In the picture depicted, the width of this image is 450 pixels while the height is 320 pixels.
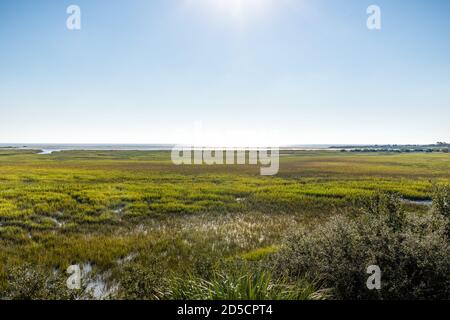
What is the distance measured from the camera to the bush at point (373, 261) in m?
5.50

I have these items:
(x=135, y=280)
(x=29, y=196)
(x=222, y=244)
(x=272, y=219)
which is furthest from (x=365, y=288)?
(x=29, y=196)

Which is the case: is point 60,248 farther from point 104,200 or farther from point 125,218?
point 104,200

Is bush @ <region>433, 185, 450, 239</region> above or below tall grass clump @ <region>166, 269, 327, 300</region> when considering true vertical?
above

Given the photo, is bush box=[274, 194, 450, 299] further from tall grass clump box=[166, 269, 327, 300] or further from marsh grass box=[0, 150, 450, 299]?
tall grass clump box=[166, 269, 327, 300]

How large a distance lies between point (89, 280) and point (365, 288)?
7925mm

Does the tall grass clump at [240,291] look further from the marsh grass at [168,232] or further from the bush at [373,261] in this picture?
the bush at [373,261]

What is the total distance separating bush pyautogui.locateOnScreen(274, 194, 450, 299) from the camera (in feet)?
18.0

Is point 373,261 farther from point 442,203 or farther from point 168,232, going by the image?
point 168,232

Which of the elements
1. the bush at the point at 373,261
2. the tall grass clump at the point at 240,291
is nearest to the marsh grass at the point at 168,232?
the tall grass clump at the point at 240,291

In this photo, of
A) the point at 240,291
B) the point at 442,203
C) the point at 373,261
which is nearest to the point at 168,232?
the point at 240,291

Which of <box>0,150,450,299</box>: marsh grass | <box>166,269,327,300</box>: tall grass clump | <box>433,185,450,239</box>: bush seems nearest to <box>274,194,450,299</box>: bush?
<box>0,150,450,299</box>: marsh grass

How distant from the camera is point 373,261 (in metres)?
5.82

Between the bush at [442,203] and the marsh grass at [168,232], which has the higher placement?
the bush at [442,203]
